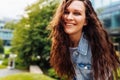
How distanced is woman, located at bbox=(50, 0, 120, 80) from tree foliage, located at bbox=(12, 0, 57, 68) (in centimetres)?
1510

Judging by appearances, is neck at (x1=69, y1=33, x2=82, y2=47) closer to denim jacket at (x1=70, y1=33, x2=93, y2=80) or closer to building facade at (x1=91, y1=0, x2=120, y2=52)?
denim jacket at (x1=70, y1=33, x2=93, y2=80)

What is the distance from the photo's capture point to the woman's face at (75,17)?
2.19 metres

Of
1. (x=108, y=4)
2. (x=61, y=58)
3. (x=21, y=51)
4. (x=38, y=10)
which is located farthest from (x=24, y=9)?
(x=61, y=58)

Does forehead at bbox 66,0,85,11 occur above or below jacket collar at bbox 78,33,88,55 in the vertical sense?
above

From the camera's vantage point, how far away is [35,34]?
58.7 ft

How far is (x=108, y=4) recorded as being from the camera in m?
29.2

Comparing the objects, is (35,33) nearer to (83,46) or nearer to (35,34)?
(35,34)

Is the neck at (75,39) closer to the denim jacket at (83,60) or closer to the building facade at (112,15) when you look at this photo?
the denim jacket at (83,60)

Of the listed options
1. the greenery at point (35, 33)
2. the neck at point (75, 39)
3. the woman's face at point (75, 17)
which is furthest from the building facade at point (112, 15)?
the woman's face at point (75, 17)

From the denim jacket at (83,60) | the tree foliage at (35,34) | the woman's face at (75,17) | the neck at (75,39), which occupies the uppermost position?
the woman's face at (75,17)

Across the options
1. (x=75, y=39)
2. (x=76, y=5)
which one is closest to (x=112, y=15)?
(x=75, y=39)

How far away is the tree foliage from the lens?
17766 millimetres

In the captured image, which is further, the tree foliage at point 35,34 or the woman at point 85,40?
the tree foliage at point 35,34

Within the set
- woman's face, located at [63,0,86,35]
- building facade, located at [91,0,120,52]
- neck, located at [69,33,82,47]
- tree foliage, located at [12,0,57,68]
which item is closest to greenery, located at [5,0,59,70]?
tree foliage, located at [12,0,57,68]
